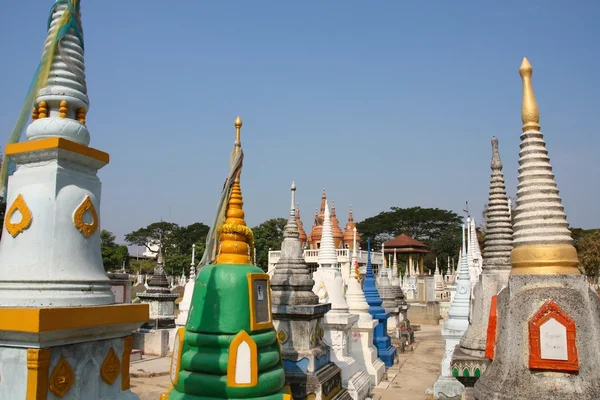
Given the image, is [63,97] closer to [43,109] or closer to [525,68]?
[43,109]

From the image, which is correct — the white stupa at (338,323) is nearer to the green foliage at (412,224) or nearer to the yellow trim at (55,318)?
the yellow trim at (55,318)

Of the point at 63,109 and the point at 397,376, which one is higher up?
the point at 63,109

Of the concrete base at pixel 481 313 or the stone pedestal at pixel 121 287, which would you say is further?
the stone pedestal at pixel 121 287

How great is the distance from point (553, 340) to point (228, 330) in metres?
3.86

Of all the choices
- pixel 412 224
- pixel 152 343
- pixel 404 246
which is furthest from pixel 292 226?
pixel 412 224

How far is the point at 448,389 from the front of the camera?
39.3 feet

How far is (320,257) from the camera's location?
44.6ft

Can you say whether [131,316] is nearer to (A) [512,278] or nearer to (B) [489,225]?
(A) [512,278]

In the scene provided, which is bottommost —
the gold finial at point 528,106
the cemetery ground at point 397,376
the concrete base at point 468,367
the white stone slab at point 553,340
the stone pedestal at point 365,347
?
the cemetery ground at point 397,376

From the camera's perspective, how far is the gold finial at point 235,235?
692 centimetres

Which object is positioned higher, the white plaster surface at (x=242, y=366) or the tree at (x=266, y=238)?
the tree at (x=266, y=238)

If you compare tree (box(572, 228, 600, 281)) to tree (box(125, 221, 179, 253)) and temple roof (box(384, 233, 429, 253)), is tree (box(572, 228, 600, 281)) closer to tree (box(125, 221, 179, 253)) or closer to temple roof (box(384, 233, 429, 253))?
temple roof (box(384, 233, 429, 253))

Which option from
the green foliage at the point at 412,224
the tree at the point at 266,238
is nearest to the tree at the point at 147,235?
the tree at the point at 266,238

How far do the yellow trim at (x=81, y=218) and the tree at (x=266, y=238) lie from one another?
4608 centimetres
